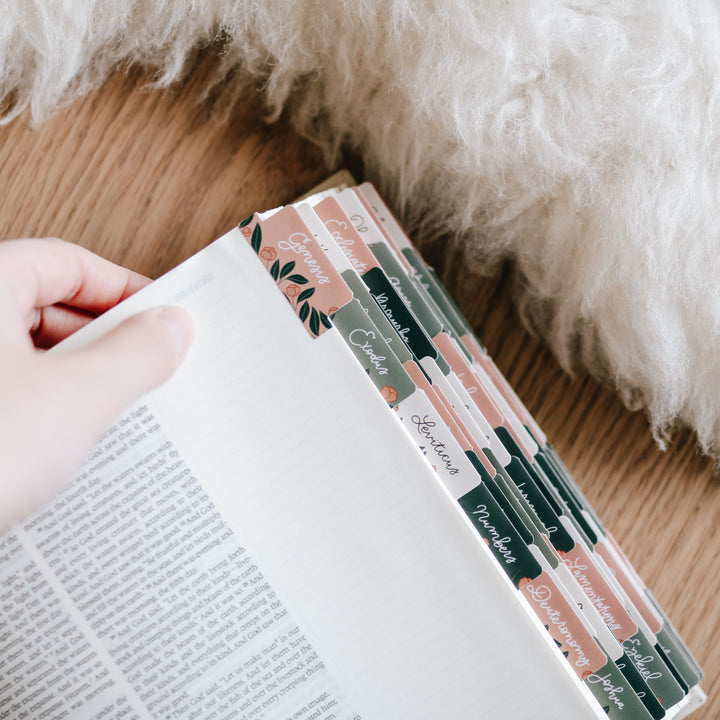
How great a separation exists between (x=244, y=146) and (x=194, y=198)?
0.05 metres

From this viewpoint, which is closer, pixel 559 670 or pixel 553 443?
pixel 559 670

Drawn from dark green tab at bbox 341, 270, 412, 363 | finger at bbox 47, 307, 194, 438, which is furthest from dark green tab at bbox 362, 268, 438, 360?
finger at bbox 47, 307, 194, 438

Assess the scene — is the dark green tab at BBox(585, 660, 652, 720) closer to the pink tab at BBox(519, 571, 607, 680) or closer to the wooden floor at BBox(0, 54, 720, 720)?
the pink tab at BBox(519, 571, 607, 680)

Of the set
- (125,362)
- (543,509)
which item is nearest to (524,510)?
(543,509)

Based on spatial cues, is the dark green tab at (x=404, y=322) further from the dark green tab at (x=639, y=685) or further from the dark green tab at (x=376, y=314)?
the dark green tab at (x=639, y=685)

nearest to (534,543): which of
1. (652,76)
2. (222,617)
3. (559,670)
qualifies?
(559,670)

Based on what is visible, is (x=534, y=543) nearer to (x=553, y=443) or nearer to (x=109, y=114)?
(x=553, y=443)

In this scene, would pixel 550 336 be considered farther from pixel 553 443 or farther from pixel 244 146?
pixel 244 146

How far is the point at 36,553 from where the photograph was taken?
1.14 ft

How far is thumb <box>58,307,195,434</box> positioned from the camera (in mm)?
264

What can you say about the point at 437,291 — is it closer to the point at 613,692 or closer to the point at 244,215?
the point at 244,215

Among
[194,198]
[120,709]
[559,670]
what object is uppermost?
[194,198]

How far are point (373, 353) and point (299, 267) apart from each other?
2.4 inches

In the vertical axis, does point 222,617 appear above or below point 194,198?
below
